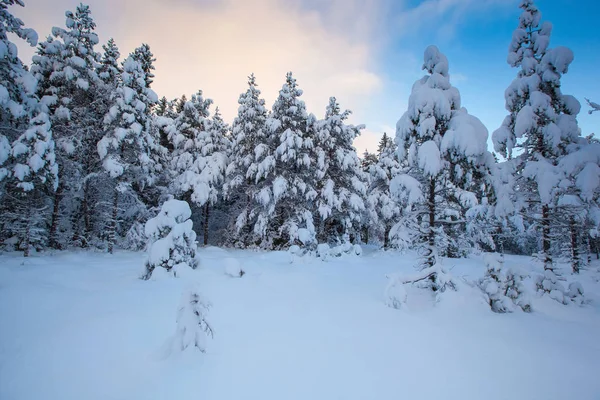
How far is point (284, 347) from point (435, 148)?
6.34 meters

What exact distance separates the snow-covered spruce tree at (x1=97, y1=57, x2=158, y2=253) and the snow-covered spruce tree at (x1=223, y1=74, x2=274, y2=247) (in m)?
5.57

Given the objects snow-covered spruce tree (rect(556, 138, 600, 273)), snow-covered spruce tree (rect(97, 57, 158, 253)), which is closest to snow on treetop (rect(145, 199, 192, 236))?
snow-covered spruce tree (rect(97, 57, 158, 253))

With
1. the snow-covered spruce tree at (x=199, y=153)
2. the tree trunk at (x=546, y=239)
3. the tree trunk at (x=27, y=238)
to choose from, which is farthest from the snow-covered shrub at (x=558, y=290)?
the tree trunk at (x=27, y=238)

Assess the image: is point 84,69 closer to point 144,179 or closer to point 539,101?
point 144,179

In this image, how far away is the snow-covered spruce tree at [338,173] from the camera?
18.8 metres

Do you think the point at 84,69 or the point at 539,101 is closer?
the point at 539,101

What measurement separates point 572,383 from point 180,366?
584 cm

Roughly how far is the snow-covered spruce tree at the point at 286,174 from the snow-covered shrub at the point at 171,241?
7974mm

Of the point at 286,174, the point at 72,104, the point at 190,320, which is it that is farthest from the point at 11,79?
Answer: the point at 190,320

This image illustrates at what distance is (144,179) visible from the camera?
17.0m

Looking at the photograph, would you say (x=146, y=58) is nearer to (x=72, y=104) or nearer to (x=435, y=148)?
(x=72, y=104)

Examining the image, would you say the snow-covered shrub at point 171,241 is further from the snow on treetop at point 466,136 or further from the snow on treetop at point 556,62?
the snow on treetop at point 556,62

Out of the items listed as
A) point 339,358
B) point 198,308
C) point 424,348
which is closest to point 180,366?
point 198,308

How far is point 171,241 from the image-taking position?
9.15 metres
